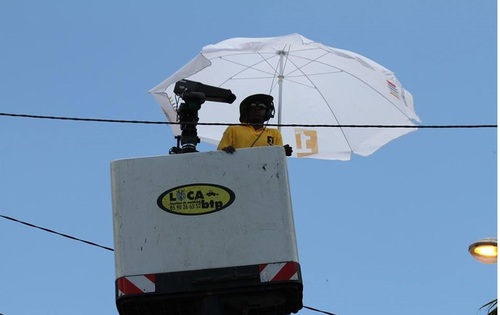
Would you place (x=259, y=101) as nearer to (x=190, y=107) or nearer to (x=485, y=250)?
(x=190, y=107)

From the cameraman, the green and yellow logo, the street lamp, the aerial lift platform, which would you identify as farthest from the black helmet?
the street lamp

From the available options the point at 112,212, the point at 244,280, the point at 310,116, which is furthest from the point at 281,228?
the point at 310,116

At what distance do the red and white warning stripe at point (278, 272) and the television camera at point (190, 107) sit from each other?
1.14 meters

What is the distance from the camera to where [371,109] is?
11.3 m

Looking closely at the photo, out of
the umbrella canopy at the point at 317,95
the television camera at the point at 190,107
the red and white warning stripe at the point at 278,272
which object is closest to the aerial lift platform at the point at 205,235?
the red and white warning stripe at the point at 278,272

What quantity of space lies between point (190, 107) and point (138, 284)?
4.50 feet

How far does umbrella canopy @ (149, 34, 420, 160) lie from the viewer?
10930mm

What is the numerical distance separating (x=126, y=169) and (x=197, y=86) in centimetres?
105

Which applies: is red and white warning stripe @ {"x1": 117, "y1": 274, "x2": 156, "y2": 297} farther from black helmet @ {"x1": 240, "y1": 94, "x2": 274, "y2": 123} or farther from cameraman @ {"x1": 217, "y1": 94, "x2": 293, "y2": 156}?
black helmet @ {"x1": 240, "y1": 94, "x2": 274, "y2": 123}

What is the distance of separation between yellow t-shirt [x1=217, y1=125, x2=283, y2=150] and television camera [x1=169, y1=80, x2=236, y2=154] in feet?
0.71

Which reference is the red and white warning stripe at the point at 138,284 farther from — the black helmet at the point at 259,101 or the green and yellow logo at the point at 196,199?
the black helmet at the point at 259,101

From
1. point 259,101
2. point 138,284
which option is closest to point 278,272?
point 138,284

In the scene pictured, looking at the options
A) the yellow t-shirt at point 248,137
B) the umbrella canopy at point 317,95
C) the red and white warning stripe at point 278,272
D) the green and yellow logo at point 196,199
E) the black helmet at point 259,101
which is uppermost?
the umbrella canopy at point 317,95

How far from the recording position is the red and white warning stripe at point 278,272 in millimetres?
6676
